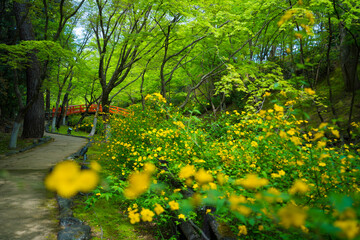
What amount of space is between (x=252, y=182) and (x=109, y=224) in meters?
2.72

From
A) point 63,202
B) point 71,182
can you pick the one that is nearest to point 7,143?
point 71,182

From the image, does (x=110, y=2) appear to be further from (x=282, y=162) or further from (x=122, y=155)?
(x=282, y=162)

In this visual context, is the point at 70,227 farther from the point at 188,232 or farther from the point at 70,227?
the point at 188,232

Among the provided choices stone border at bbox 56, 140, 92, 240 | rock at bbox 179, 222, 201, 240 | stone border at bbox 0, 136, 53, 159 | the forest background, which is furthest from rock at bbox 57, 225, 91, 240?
stone border at bbox 0, 136, 53, 159

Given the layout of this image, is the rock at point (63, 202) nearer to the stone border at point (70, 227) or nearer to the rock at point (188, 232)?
the stone border at point (70, 227)

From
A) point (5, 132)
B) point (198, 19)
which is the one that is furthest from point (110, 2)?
point (5, 132)

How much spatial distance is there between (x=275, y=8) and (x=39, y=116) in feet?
38.8

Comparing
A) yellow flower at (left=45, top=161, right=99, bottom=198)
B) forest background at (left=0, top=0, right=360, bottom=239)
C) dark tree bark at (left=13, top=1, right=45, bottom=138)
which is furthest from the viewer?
dark tree bark at (left=13, top=1, right=45, bottom=138)

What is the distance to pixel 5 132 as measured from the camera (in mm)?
11781

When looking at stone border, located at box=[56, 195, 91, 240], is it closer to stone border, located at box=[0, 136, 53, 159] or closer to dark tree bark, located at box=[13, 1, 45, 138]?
stone border, located at box=[0, 136, 53, 159]

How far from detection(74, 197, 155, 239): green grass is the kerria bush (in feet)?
0.86

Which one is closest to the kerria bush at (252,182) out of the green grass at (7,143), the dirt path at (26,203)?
the dirt path at (26,203)

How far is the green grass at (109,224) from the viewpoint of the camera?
293 centimetres

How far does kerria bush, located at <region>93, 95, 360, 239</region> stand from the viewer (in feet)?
3.79
